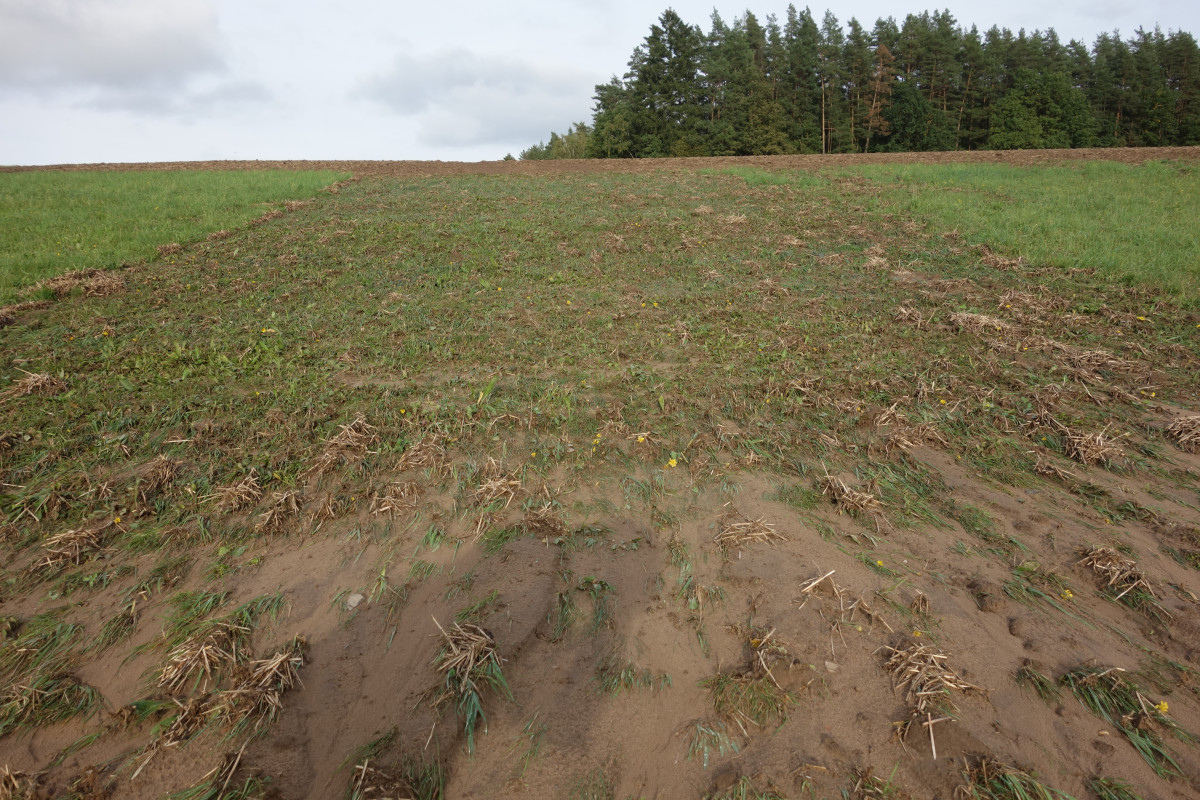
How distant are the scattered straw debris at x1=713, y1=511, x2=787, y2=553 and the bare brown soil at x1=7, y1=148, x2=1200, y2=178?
21.9 meters

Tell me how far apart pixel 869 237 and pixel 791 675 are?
1184cm

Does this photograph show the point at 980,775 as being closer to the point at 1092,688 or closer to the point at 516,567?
the point at 1092,688

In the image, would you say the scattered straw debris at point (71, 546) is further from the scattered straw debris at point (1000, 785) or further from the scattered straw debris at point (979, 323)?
the scattered straw debris at point (979, 323)

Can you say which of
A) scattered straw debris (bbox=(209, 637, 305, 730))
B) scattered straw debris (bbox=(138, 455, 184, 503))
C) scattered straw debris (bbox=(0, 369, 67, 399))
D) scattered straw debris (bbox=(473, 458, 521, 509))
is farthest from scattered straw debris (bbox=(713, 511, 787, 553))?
scattered straw debris (bbox=(0, 369, 67, 399))

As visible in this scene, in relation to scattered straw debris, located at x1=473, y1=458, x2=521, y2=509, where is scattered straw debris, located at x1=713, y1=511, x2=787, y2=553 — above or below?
Result: below

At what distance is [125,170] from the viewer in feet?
78.4

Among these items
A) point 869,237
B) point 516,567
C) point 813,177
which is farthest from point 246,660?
point 813,177

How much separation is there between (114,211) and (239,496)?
15370mm

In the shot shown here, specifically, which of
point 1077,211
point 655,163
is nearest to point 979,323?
point 1077,211

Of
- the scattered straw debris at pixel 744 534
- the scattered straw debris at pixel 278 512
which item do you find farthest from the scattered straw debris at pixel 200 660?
the scattered straw debris at pixel 744 534

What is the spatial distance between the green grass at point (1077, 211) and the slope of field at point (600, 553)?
8.54 ft

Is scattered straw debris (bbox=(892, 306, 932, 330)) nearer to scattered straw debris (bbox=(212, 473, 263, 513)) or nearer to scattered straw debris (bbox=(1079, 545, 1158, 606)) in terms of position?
scattered straw debris (bbox=(1079, 545, 1158, 606))

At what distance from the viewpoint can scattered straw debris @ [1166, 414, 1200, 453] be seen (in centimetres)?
457

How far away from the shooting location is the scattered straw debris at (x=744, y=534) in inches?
145
